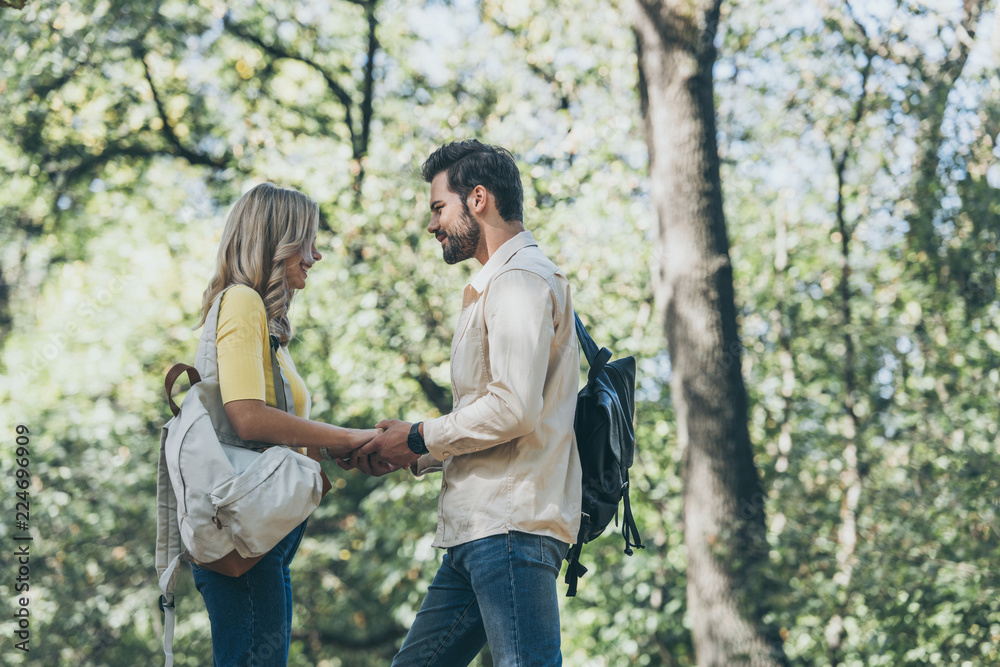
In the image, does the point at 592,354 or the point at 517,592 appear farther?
the point at 592,354

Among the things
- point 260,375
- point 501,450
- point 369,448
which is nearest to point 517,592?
point 501,450

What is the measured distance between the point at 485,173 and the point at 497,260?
28 cm

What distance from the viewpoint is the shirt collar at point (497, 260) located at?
2.13 meters

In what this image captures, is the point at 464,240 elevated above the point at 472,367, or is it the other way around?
the point at 464,240

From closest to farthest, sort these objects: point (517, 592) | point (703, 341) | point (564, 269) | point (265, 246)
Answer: point (517, 592), point (265, 246), point (703, 341), point (564, 269)

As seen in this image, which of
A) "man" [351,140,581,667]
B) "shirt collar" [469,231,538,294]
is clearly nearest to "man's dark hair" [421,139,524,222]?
"man" [351,140,581,667]

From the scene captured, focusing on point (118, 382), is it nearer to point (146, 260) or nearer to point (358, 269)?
point (146, 260)

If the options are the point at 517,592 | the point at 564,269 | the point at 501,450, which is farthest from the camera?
the point at 564,269

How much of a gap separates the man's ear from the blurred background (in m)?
3.69

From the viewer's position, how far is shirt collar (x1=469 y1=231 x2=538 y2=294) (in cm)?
213

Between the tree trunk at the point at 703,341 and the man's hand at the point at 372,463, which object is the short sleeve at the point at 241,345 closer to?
the man's hand at the point at 372,463

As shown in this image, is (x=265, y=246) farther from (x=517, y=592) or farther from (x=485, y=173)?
(x=517, y=592)

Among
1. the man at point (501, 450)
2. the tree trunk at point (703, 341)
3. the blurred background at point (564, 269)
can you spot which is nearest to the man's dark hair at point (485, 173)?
the man at point (501, 450)

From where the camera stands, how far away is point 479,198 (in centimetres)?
227
